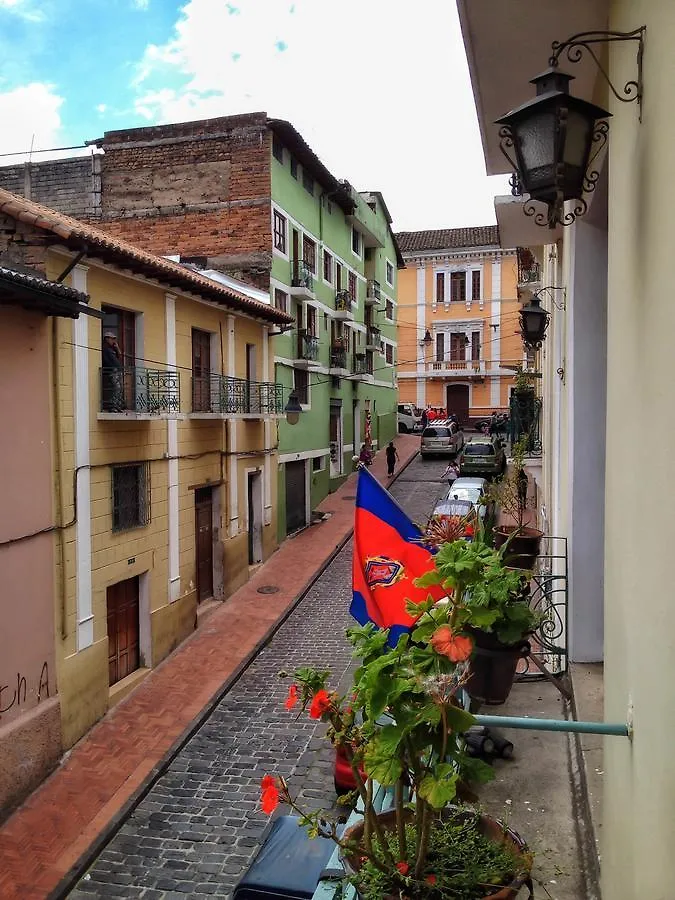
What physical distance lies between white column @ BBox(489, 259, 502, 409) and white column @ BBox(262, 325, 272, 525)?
2660 centimetres

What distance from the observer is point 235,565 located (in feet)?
57.4

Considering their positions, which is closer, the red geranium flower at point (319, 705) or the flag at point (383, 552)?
the red geranium flower at point (319, 705)

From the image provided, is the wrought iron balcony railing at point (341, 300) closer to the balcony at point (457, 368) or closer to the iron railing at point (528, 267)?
the iron railing at point (528, 267)

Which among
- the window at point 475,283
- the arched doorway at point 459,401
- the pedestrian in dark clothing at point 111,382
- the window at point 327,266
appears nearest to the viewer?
the pedestrian in dark clothing at point 111,382

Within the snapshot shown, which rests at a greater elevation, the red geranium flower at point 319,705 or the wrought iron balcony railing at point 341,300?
the wrought iron balcony railing at point 341,300

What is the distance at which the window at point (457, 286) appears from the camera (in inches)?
1726

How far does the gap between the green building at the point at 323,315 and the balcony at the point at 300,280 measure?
0.10 ft

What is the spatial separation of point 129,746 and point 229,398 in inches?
324

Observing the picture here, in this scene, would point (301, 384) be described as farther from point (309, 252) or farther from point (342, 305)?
point (342, 305)

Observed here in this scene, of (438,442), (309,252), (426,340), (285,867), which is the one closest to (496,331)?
(426,340)

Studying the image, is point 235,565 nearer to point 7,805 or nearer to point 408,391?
point 7,805

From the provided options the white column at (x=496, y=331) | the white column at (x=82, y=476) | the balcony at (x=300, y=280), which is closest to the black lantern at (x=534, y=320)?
the white column at (x=82, y=476)

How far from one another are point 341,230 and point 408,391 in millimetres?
20019

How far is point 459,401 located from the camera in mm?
45188
